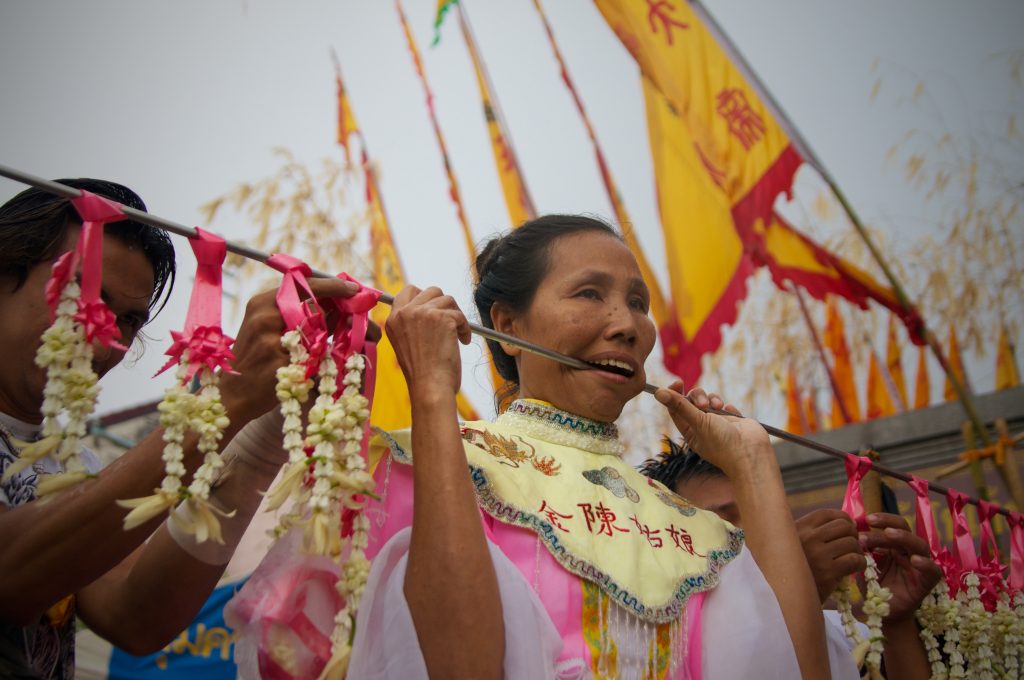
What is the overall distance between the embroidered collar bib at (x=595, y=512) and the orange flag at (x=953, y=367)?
3521 mm

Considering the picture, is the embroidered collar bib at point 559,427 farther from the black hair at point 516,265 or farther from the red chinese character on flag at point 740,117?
the red chinese character on flag at point 740,117

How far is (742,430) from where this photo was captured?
1.93 m

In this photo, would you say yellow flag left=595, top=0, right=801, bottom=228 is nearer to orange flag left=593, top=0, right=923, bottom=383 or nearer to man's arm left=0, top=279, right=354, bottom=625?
orange flag left=593, top=0, right=923, bottom=383

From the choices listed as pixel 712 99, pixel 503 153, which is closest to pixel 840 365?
pixel 712 99

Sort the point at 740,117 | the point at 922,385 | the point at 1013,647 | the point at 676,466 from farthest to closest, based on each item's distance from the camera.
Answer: the point at 740,117, the point at 922,385, the point at 676,466, the point at 1013,647

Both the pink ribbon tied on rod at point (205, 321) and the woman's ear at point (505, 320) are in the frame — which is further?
the woman's ear at point (505, 320)

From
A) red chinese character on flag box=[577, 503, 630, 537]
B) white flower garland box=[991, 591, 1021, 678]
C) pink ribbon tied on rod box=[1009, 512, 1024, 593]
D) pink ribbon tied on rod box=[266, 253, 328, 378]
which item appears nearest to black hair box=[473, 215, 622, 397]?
red chinese character on flag box=[577, 503, 630, 537]

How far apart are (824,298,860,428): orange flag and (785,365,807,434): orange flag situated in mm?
190

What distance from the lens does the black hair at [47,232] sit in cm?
146

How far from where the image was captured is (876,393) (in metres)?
5.30

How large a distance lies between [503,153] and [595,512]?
4.95 m

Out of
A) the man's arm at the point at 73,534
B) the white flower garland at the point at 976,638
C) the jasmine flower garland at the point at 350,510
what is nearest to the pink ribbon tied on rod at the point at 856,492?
the white flower garland at the point at 976,638

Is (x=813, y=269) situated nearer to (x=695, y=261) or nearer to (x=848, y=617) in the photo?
(x=695, y=261)

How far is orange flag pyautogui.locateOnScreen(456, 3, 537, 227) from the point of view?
6234 mm
